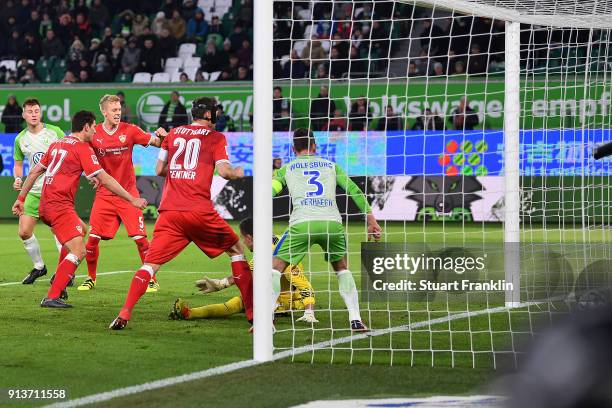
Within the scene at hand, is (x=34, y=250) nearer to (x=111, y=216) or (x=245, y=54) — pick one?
(x=111, y=216)

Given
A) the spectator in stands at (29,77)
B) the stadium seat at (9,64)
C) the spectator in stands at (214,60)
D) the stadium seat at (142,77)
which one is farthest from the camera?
the stadium seat at (9,64)

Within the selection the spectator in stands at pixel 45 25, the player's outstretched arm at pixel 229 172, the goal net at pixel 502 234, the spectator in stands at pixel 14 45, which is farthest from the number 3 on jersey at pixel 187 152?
the spectator in stands at pixel 45 25

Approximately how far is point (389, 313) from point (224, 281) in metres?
1.48

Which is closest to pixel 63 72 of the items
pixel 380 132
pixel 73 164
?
pixel 380 132

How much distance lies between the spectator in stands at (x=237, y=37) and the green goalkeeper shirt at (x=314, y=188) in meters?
18.3

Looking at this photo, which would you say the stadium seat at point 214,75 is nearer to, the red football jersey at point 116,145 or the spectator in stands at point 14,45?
the spectator in stands at point 14,45

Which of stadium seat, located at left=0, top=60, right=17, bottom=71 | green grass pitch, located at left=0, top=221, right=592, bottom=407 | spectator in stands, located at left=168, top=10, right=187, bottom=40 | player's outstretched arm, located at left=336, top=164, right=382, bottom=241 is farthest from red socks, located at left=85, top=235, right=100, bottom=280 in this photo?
stadium seat, located at left=0, top=60, right=17, bottom=71

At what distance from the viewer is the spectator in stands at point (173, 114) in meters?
23.0

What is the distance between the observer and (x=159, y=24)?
1110 inches

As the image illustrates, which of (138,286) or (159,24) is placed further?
(159,24)

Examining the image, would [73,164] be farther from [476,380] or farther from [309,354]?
[476,380]

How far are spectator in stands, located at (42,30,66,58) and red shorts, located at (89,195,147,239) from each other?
17.4 m

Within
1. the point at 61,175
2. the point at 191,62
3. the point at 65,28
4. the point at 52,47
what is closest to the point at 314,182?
the point at 61,175

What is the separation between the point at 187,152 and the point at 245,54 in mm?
17593
